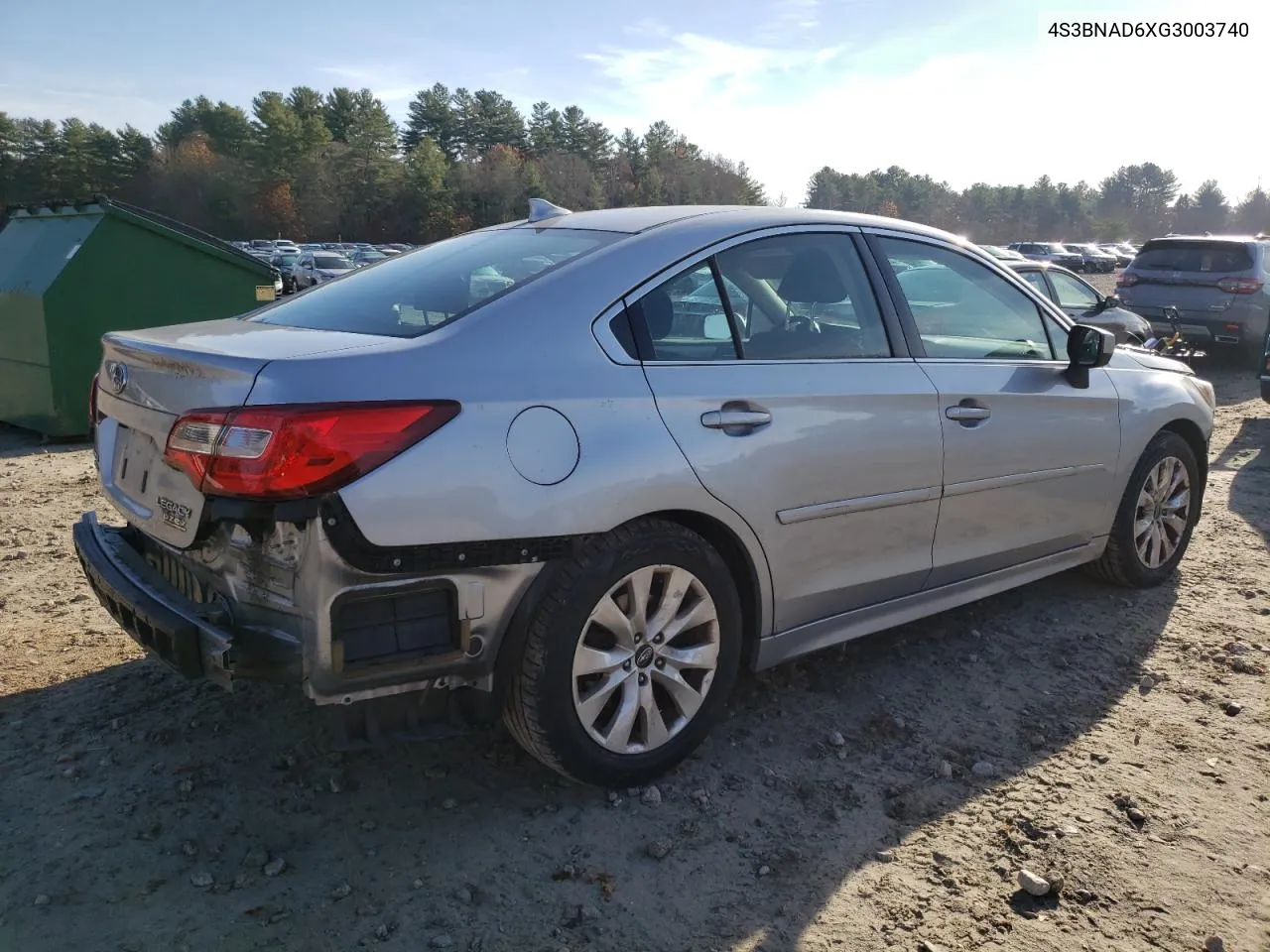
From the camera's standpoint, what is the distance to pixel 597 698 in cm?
278

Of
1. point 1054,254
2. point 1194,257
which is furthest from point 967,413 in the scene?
point 1054,254

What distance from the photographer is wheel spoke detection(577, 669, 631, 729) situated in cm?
276

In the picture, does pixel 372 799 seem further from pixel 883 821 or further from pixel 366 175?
pixel 366 175

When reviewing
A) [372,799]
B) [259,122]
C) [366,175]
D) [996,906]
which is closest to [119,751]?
[372,799]

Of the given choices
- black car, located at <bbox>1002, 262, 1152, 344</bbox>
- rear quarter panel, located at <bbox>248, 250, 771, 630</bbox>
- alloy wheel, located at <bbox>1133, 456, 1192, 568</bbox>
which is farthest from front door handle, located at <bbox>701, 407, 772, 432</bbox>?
black car, located at <bbox>1002, 262, 1152, 344</bbox>

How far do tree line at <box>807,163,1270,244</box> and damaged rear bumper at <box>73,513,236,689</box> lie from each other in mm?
125428

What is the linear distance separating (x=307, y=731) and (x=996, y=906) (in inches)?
84.2

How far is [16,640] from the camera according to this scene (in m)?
3.97

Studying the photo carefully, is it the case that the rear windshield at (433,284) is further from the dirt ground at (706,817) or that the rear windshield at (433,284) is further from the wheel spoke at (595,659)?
the dirt ground at (706,817)

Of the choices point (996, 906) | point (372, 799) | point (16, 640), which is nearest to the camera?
point (996, 906)

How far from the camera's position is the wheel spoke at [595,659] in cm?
271

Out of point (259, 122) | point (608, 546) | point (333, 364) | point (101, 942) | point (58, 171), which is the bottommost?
point (101, 942)

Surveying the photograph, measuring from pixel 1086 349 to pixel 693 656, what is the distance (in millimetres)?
2219

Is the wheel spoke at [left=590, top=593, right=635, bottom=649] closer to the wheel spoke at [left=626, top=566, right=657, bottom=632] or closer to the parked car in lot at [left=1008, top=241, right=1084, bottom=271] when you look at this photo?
the wheel spoke at [left=626, top=566, right=657, bottom=632]
